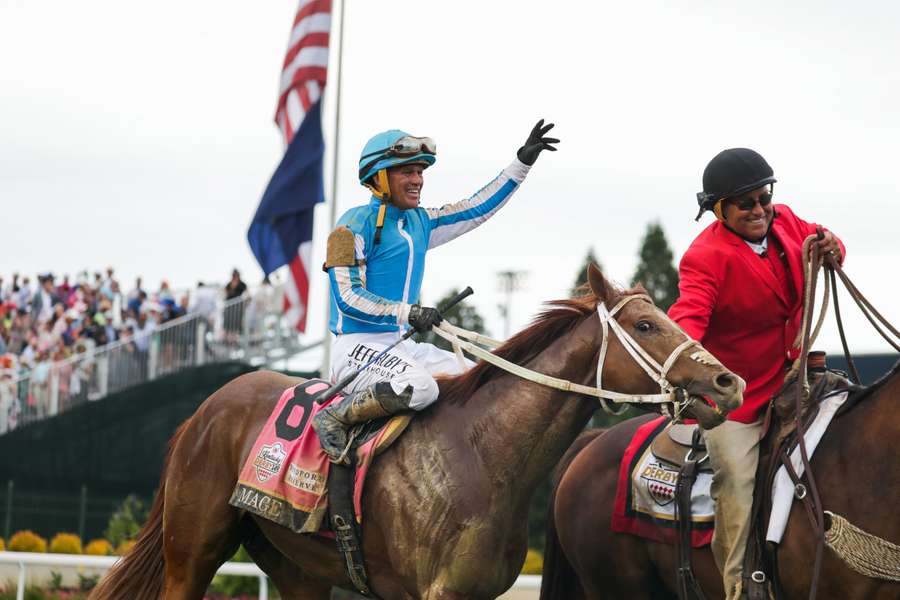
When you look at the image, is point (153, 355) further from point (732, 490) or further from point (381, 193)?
point (732, 490)

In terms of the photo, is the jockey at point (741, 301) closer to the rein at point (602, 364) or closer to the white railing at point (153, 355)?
the rein at point (602, 364)

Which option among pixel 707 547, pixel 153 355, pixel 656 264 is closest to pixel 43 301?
pixel 153 355

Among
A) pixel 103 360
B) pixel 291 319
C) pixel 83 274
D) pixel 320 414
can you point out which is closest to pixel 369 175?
pixel 320 414

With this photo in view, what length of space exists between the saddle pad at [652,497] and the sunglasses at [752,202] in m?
1.24

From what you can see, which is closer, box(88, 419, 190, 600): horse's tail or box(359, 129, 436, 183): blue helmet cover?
box(359, 129, 436, 183): blue helmet cover

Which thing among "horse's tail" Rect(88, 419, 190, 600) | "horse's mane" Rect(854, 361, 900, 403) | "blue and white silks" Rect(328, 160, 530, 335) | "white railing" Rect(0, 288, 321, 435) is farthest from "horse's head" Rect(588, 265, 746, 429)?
"white railing" Rect(0, 288, 321, 435)

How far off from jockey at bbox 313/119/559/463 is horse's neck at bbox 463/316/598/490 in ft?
1.32

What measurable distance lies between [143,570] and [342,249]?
231cm

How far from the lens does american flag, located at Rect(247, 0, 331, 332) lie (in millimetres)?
16922

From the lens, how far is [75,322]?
2325 cm

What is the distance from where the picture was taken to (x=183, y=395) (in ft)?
78.8

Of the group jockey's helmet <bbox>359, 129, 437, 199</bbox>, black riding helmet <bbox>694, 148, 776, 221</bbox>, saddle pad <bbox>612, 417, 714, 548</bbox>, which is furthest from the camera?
jockey's helmet <bbox>359, 129, 437, 199</bbox>

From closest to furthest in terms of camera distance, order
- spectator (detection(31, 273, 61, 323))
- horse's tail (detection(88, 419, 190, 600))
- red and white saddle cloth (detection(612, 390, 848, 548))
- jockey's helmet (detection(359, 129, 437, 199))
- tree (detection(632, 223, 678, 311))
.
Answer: red and white saddle cloth (detection(612, 390, 848, 548))
jockey's helmet (detection(359, 129, 437, 199))
horse's tail (detection(88, 419, 190, 600))
spectator (detection(31, 273, 61, 323))
tree (detection(632, 223, 678, 311))

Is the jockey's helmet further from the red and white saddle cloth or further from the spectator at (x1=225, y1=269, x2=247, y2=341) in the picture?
the spectator at (x1=225, y1=269, x2=247, y2=341)
